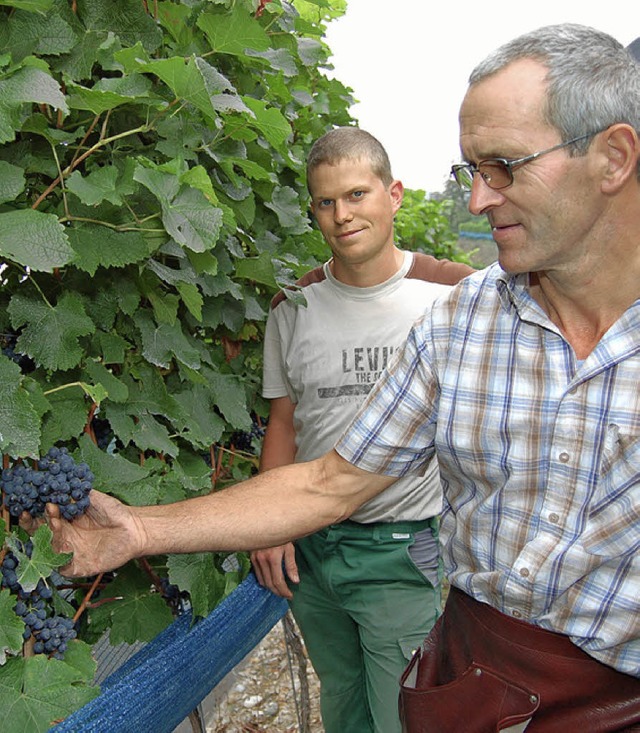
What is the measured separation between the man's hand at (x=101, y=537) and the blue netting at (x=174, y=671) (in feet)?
0.70

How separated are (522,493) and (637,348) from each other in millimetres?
341

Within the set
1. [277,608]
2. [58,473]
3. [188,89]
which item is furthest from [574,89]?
[277,608]

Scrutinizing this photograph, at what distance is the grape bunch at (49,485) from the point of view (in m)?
1.50

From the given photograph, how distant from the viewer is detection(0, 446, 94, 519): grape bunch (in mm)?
1499

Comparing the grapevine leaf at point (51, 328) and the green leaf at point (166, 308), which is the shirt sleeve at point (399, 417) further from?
the grapevine leaf at point (51, 328)

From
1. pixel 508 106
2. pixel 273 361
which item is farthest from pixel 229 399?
pixel 508 106

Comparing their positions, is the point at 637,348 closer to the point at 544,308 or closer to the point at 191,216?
the point at 544,308

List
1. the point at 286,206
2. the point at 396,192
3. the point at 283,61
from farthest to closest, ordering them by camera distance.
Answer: the point at 396,192, the point at 286,206, the point at 283,61

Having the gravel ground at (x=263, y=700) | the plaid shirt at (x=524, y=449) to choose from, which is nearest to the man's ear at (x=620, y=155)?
the plaid shirt at (x=524, y=449)

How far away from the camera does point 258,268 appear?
2.33m

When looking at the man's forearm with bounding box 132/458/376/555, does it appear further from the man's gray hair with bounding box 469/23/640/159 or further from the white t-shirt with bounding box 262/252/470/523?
the man's gray hair with bounding box 469/23/640/159

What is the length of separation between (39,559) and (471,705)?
2.79 feet

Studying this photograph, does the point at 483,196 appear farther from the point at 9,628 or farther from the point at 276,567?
the point at 276,567

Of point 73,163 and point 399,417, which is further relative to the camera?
point 399,417
